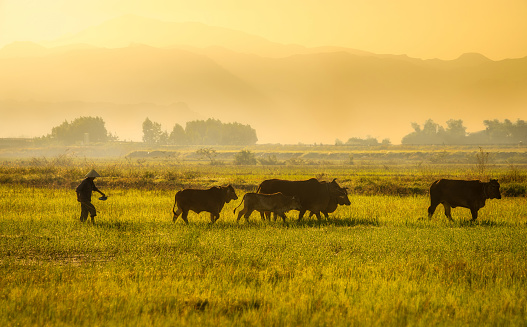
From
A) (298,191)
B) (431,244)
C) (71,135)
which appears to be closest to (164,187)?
(298,191)

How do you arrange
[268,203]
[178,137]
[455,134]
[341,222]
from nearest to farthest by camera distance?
[268,203], [341,222], [178,137], [455,134]

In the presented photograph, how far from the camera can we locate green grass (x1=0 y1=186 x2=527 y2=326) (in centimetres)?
909

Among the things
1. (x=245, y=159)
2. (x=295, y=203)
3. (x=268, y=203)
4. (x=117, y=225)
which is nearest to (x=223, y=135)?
(x=245, y=159)

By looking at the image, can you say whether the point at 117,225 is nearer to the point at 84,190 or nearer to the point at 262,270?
the point at 84,190

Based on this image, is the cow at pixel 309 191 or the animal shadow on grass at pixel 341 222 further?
the cow at pixel 309 191

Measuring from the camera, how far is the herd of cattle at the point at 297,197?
18656 millimetres

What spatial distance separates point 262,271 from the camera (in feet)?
39.1

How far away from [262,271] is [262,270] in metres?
0.32

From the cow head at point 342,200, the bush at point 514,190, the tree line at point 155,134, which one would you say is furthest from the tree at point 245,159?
the tree line at point 155,134

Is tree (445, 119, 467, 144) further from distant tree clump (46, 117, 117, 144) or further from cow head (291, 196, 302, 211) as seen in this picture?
cow head (291, 196, 302, 211)

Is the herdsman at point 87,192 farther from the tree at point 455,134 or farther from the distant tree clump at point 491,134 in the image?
the tree at point 455,134

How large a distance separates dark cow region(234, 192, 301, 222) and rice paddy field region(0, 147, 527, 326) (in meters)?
0.54

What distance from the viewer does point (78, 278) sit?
11195mm

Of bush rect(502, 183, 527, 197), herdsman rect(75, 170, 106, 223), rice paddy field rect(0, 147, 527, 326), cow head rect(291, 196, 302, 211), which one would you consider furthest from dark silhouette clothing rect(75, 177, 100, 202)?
bush rect(502, 183, 527, 197)
